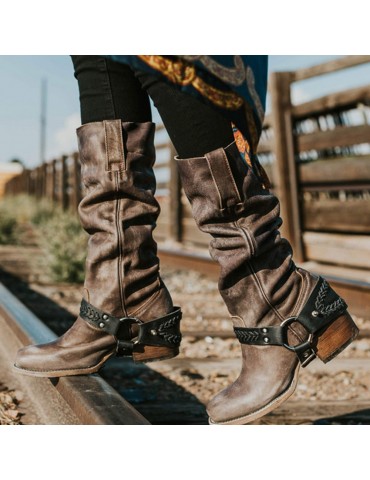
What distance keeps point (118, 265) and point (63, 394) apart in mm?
358

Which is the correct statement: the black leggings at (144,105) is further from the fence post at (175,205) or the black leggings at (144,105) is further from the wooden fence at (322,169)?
the fence post at (175,205)

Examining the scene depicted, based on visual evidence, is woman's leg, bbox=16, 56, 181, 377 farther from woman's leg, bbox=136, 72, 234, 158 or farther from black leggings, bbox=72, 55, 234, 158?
woman's leg, bbox=136, 72, 234, 158

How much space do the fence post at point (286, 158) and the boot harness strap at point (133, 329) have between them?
144 inches

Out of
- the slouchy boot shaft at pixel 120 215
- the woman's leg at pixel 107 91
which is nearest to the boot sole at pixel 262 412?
the slouchy boot shaft at pixel 120 215

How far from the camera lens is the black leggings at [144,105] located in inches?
53.7

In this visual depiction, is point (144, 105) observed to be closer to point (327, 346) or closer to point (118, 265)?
point (118, 265)

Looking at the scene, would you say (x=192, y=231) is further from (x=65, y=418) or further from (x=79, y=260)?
(x=65, y=418)

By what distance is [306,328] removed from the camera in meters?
1.45

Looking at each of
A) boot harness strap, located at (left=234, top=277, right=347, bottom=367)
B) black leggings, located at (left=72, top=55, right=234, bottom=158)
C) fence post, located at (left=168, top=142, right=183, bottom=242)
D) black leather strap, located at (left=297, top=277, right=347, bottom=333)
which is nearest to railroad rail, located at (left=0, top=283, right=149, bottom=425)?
boot harness strap, located at (left=234, top=277, right=347, bottom=367)

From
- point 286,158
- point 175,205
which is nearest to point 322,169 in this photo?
point 286,158

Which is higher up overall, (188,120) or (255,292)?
(188,120)

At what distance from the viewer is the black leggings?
136 cm

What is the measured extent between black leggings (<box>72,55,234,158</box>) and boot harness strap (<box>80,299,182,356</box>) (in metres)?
0.46

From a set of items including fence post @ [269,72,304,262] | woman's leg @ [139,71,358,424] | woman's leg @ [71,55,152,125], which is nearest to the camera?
woman's leg @ [139,71,358,424]
